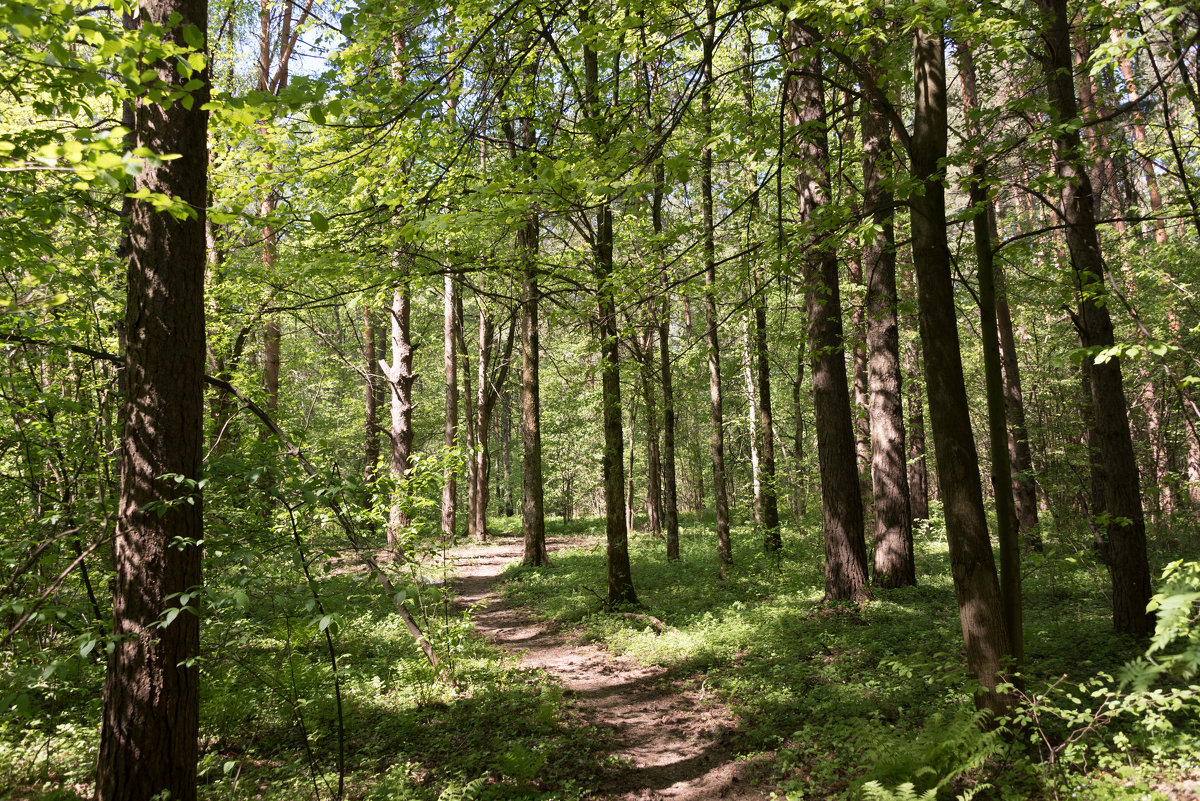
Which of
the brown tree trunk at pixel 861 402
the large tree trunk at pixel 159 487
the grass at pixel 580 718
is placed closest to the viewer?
the large tree trunk at pixel 159 487

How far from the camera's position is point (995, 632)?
3.99 meters

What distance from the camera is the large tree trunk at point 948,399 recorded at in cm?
402

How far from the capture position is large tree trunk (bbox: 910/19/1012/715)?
4023 millimetres

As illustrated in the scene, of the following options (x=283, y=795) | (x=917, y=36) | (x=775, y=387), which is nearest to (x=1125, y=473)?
(x=917, y=36)

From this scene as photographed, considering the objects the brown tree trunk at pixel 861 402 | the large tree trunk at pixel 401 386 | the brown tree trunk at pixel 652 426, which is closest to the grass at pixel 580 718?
the large tree trunk at pixel 401 386

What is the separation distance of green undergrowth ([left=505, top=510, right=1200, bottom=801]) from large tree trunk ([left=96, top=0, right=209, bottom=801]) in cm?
425

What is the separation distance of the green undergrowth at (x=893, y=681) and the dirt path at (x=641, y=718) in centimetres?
25

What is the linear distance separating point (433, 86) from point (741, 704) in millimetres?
6297

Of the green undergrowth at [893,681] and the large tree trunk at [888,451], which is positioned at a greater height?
the large tree trunk at [888,451]

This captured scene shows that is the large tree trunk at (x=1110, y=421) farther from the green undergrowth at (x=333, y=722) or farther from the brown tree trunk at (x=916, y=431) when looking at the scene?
the brown tree trunk at (x=916, y=431)

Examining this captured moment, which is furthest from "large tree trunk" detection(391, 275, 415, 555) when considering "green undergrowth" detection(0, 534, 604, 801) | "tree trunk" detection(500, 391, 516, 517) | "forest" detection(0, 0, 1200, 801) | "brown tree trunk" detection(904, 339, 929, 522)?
"tree trunk" detection(500, 391, 516, 517)

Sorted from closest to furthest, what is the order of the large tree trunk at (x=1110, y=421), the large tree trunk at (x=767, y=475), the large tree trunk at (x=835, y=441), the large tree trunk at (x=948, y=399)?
the large tree trunk at (x=948, y=399) < the large tree trunk at (x=1110, y=421) < the large tree trunk at (x=835, y=441) < the large tree trunk at (x=767, y=475)

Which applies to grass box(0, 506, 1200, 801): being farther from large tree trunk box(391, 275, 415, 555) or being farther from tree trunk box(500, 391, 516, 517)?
tree trunk box(500, 391, 516, 517)

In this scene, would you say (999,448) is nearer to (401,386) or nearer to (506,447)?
(401,386)
